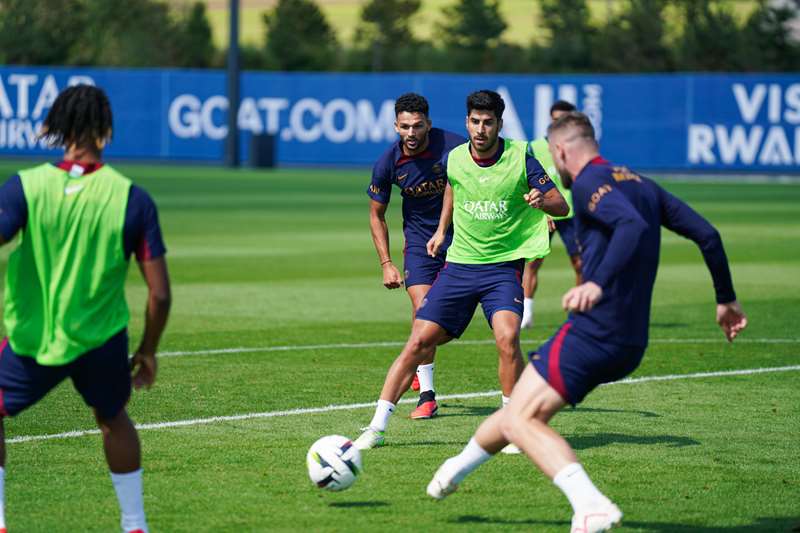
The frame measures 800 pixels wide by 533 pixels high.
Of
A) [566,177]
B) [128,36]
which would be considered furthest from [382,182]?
[128,36]

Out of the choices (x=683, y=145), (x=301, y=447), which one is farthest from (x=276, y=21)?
(x=301, y=447)

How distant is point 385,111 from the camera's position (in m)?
51.3

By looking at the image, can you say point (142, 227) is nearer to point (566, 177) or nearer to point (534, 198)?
point (566, 177)

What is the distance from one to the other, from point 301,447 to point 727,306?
125 inches

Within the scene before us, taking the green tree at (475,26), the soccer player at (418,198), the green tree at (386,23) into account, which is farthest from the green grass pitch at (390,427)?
the green tree at (386,23)

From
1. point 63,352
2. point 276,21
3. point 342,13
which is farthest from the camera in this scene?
point 342,13

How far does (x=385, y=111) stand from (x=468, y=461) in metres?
44.8

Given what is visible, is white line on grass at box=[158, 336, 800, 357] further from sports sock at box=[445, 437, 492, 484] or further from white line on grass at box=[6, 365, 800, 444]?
sports sock at box=[445, 437, 492, 484]

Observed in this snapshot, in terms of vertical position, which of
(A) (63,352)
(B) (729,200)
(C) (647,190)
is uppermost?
(C) (647,190)

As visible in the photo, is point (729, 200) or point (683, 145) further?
point (683, 145)

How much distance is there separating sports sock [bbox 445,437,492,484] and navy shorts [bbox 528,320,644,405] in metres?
0.61

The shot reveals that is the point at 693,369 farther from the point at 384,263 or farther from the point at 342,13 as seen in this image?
the point at 342,13

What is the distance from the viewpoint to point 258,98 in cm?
5369

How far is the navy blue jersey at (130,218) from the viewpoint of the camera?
5.98 metres
